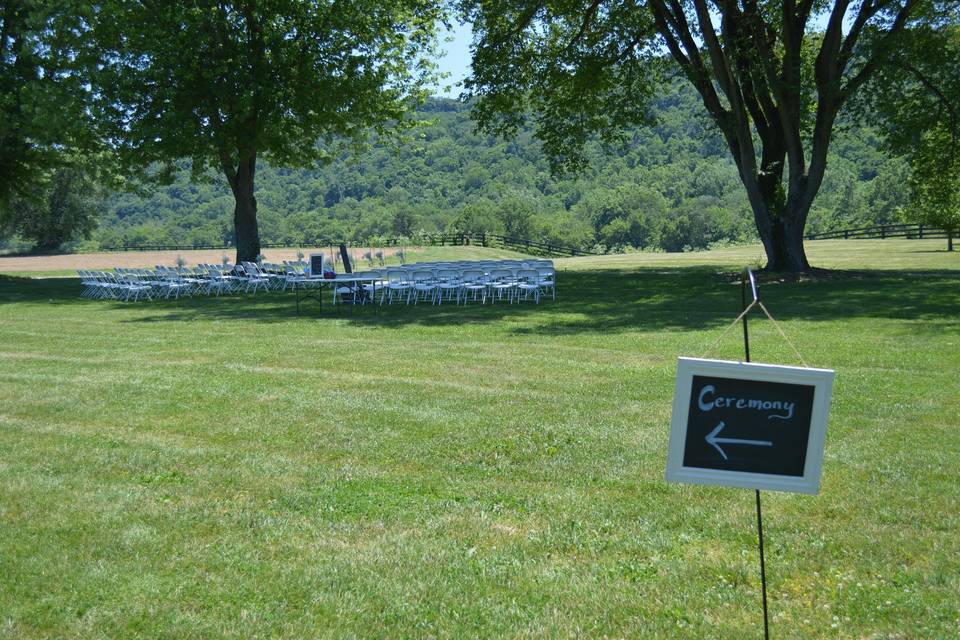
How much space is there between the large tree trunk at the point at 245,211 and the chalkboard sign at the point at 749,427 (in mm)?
26814

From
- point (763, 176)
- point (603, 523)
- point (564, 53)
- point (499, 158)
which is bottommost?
point (603, 523)

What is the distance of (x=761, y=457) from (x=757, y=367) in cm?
41

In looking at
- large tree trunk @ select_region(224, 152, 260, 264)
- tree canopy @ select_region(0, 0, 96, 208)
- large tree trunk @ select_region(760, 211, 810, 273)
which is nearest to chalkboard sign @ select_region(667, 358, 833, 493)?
large tree trunk @ select_region(760, 211, 810, 273)

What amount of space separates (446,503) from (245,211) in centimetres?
2530

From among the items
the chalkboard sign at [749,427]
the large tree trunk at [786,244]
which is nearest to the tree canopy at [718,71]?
the large tree trunk at [786,244]

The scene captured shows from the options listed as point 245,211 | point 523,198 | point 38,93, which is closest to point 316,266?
point 245,211

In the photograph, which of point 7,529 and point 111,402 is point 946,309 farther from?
point 7,529

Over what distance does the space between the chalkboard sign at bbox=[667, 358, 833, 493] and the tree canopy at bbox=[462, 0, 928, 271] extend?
18789mm

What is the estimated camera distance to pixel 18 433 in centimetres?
762

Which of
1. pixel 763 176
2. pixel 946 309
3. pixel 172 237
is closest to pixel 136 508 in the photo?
pixel 946 309

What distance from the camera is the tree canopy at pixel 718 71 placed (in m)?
21.3

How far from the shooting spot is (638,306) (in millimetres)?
18156

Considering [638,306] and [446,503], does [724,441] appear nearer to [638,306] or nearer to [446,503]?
[446,503]

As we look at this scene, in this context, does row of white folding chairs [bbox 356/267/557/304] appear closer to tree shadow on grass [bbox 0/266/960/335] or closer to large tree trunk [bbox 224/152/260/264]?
tree shadow on grass [bbox 0/266/960/335]
